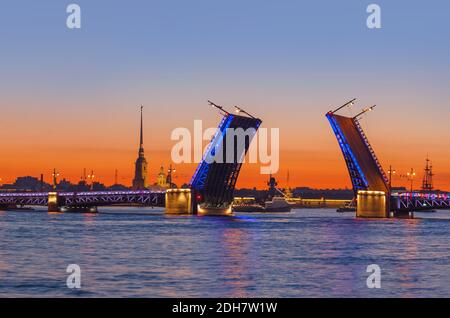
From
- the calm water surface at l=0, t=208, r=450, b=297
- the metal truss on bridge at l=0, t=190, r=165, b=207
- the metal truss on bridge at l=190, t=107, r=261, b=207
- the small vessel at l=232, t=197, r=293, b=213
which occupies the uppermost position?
the metal truss on bridge at l=190, t=107, r=261, b=207

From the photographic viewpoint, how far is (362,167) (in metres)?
87.6

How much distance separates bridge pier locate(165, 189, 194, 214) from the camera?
10450cm

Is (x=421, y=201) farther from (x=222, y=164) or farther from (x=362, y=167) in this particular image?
(x=222, y=164)

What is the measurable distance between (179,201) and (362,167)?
90.5 ft

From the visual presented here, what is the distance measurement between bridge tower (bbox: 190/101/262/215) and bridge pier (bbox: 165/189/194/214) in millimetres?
815

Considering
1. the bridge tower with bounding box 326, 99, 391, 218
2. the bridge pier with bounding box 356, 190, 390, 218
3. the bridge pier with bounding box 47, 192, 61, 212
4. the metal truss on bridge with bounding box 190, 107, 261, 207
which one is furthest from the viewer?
the bridge pier with bounding box 47, 192, 61, 212

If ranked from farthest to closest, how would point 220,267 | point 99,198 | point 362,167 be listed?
point 99,198, point 362,167, point 220,267

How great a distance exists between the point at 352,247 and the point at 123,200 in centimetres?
7174

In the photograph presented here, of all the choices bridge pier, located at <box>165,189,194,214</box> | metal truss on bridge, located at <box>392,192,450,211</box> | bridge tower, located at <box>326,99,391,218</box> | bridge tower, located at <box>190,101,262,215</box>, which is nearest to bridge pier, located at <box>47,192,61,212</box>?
bridge pier, located at <box>165,189,194,214</box>

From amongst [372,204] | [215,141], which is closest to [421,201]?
[372,204]

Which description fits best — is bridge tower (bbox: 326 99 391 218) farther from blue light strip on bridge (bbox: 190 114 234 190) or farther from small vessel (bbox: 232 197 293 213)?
small vessel (bbox: 232 197 293 213)
